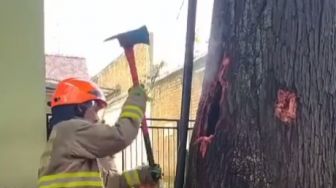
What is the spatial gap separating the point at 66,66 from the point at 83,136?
9.58 metres

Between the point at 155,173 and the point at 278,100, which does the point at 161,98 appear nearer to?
the point at 155,173

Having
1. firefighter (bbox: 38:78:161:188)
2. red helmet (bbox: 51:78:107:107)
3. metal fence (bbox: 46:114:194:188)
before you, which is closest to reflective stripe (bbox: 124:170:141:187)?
firefighter (bbox: 38:78:161:188)

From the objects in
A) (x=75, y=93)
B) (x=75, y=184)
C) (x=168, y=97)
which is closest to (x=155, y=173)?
(x=75, y=184)

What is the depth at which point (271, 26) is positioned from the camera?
2.16 m

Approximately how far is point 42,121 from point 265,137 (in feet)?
11.9

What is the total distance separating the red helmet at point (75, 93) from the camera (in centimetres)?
345

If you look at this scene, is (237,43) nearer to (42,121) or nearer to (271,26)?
(271,26)

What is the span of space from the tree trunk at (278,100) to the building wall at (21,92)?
349cm

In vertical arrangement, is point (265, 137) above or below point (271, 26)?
below

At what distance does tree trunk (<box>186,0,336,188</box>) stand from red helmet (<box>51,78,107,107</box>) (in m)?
1.40

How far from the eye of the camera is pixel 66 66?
1255 centimetres

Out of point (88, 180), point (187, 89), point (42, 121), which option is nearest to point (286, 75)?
point (187, 89)

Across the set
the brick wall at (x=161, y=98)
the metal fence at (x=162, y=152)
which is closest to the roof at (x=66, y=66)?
the brick wall at (x=161, y=98)

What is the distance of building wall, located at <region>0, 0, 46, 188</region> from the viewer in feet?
17.6
